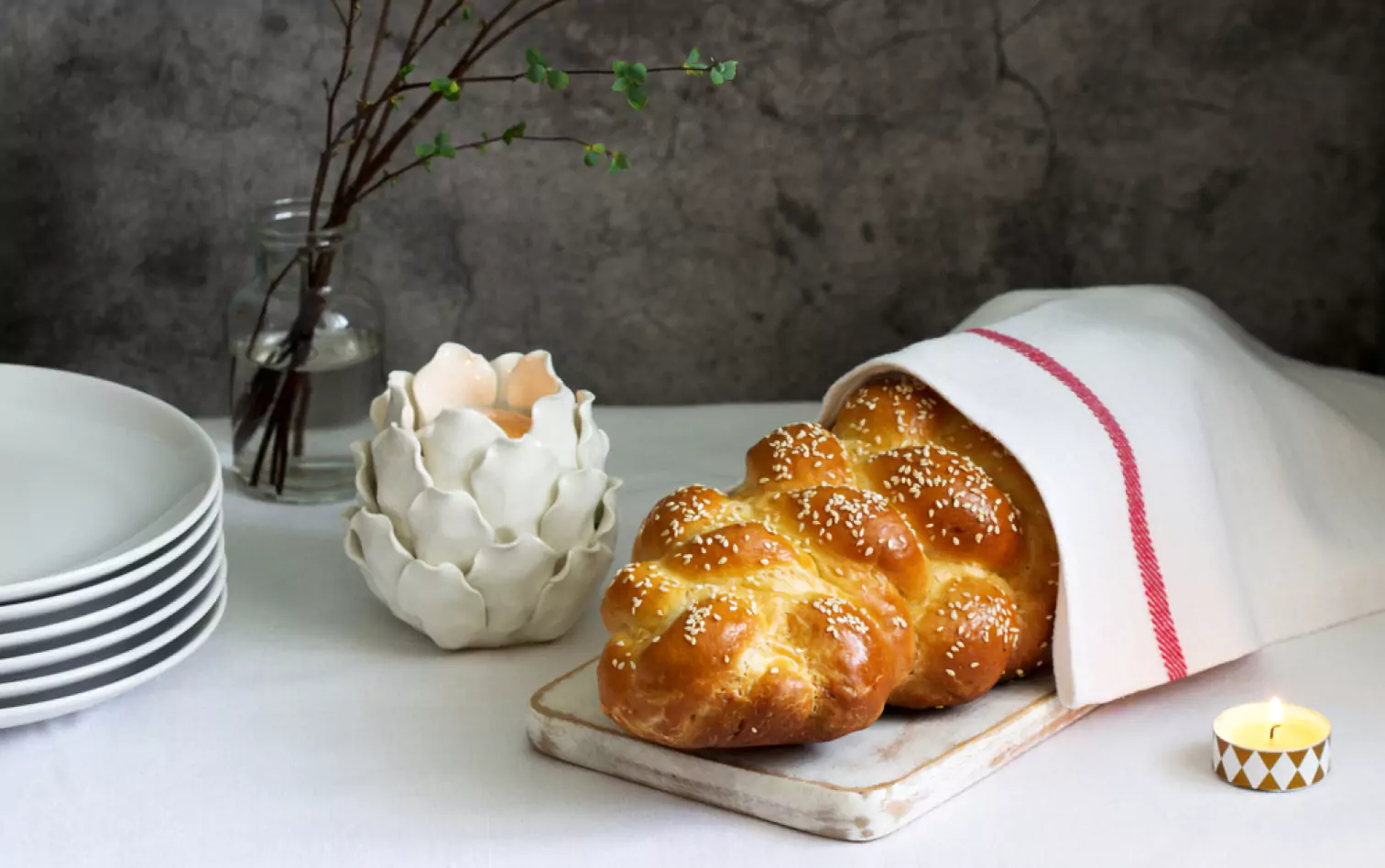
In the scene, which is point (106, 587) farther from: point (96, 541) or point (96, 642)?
point (96, 541)

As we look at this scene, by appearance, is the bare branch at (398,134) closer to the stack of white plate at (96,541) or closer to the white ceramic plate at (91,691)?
the stack of white plate at (96,541)

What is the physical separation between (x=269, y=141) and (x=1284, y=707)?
99 centimetres

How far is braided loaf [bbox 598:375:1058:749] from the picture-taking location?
0.81 metres

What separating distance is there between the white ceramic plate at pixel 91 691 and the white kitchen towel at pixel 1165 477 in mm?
452

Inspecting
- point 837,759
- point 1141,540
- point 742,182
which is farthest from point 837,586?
point 742,182

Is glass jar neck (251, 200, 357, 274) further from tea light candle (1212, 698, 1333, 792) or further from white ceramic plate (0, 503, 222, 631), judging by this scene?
tea light candle (1212, 698, 1333, 792)

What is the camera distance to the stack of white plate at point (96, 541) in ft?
2.88

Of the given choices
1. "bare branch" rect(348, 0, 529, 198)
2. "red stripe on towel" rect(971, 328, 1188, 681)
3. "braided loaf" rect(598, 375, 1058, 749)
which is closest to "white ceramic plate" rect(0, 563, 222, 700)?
"braided loaf" rect(598, 375, 1058, 749)

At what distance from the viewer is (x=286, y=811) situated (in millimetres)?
837

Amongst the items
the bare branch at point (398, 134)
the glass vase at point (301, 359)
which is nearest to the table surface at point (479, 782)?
the glass vase at point (301, 359)

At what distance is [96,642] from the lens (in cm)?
89

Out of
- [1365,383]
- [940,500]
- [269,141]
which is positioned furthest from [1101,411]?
[269,141]

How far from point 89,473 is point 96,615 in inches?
8.7

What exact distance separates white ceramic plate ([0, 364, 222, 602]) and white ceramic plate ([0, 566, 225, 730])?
0.07 meters
